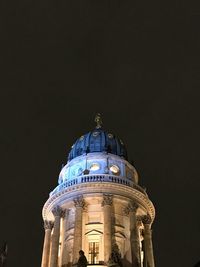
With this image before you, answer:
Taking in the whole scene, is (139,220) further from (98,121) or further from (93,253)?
(98,121)

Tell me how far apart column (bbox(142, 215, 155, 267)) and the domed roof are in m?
10.3

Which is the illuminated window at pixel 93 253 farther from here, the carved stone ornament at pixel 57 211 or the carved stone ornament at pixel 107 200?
the carved stone ornament at pixel 57 211

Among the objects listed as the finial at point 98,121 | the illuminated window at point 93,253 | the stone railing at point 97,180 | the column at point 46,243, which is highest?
the finial at point 98,121

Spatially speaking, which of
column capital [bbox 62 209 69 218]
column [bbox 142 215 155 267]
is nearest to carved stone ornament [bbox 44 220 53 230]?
column capital [bbox 62 209 69 218]

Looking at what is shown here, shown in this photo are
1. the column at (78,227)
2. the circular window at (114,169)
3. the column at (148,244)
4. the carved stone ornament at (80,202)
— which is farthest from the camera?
the circular window at (114,169)

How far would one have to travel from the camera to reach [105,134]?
236 feet

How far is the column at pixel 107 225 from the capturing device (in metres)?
55.2

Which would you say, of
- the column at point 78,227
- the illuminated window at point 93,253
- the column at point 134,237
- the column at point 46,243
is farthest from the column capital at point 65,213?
the column at point 134,237

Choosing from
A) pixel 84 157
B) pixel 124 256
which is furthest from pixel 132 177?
pixel 124 256

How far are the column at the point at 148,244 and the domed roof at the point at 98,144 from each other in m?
10.3

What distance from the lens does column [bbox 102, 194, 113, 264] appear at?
181ft

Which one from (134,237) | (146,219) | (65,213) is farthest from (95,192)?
(146,219)

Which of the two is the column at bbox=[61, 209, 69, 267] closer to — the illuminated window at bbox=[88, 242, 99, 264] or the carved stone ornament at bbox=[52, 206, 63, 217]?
the carved stone ornament at bbox=[52, 206, 63, 217]

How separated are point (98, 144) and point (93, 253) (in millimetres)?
17222
